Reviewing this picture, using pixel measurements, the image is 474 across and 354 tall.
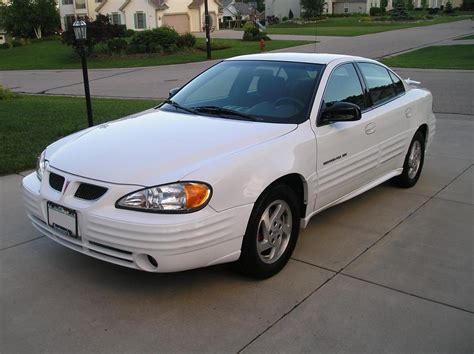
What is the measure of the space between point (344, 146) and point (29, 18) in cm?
5324

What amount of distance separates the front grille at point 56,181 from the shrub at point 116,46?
29059 millimetres

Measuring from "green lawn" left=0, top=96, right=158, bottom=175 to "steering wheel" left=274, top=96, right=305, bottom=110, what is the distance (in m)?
3.81

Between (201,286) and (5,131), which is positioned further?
(5,131)

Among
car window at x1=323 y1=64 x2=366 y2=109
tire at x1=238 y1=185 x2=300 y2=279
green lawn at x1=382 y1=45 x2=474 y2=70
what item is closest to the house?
green lawn at x1=382 y1=45 x2=474 y2=70

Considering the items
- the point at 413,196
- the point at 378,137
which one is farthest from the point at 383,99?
the point at 413,196

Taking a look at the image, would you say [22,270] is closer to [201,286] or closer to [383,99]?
[201,286]

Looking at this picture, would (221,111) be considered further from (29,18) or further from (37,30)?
(37,30)

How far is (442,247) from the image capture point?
444cm

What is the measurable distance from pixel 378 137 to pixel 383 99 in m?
0.53

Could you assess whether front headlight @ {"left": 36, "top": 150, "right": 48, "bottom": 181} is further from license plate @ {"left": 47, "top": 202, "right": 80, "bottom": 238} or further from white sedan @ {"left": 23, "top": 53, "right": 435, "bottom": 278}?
license plate @ {"left": 47, "top": 202, "right": 80, "bottom": 238}

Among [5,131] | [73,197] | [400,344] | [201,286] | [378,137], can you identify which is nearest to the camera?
[400,344]

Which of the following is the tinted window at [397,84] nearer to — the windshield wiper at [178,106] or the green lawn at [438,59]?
the windshield wiper at [178,106]

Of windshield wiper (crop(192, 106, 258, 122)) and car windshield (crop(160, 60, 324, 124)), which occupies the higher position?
car windshield (crop(160, 60, 324, 124))

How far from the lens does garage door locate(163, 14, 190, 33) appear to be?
2120 inches
